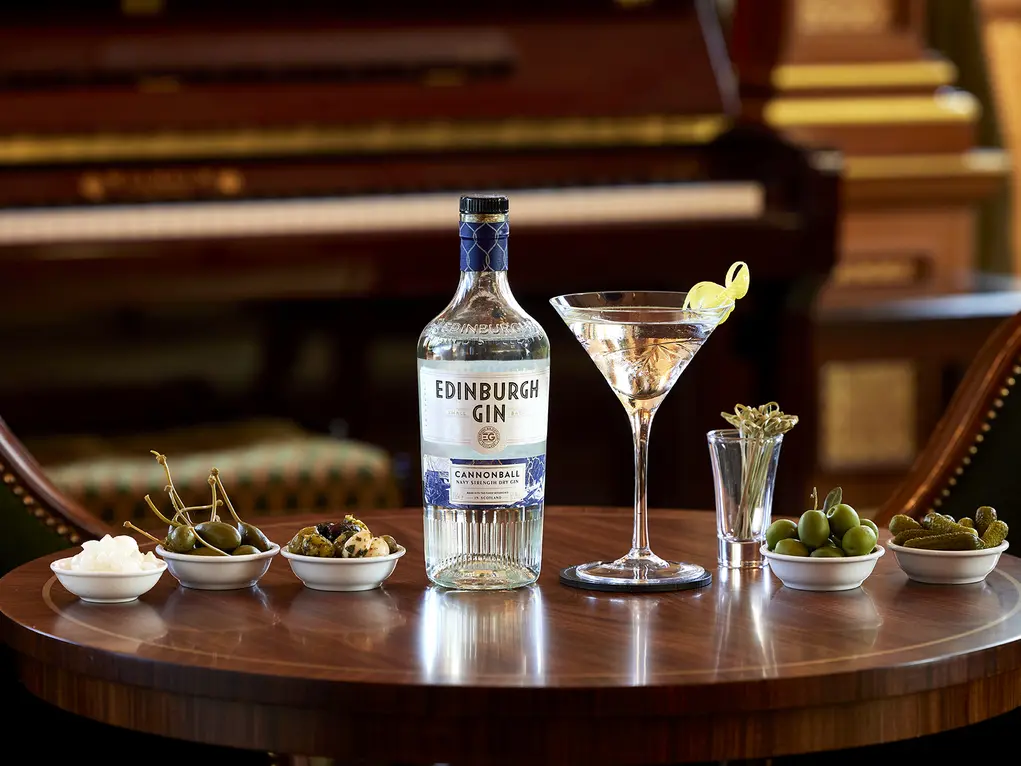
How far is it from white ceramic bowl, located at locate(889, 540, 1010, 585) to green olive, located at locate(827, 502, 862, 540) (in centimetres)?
6

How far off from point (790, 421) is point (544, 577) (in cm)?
26

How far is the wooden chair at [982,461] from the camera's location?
6.92ft

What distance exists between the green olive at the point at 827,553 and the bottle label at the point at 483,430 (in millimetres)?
247

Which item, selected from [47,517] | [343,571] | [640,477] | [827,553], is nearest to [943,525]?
[827,553]

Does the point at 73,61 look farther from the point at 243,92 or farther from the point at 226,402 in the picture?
the point at 226,402

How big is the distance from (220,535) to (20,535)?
1.91 ft

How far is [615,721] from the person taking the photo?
1.21 metres

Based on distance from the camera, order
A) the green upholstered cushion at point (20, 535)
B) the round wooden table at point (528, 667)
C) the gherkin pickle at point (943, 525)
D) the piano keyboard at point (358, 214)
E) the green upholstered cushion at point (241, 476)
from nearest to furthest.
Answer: the round wooden table at point (528, 667) → the gherkin pickle at point (943, 525) → the green upholstered cushion at point (20, 535) → the green upholstered cushion at point (241, 476) → the piano keyboard at point (358, 214)

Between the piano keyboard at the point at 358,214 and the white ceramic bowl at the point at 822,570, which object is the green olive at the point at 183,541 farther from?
the piano keyboard at the point at 358,214

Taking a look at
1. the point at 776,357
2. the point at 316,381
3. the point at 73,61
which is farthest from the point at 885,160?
the point at 73,61

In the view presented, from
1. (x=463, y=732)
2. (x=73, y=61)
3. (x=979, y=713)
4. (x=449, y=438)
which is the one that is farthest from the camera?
(x=73, y=61)

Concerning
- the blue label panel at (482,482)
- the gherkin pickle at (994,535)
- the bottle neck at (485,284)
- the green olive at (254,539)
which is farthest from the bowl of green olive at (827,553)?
the green olive at (254,539)

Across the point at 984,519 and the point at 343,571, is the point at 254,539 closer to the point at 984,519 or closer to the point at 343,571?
the point at 343,571

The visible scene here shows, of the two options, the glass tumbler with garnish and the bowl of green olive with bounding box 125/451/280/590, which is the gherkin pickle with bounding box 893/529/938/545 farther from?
the bowl of green olive with bounding box 125/451/280/590
